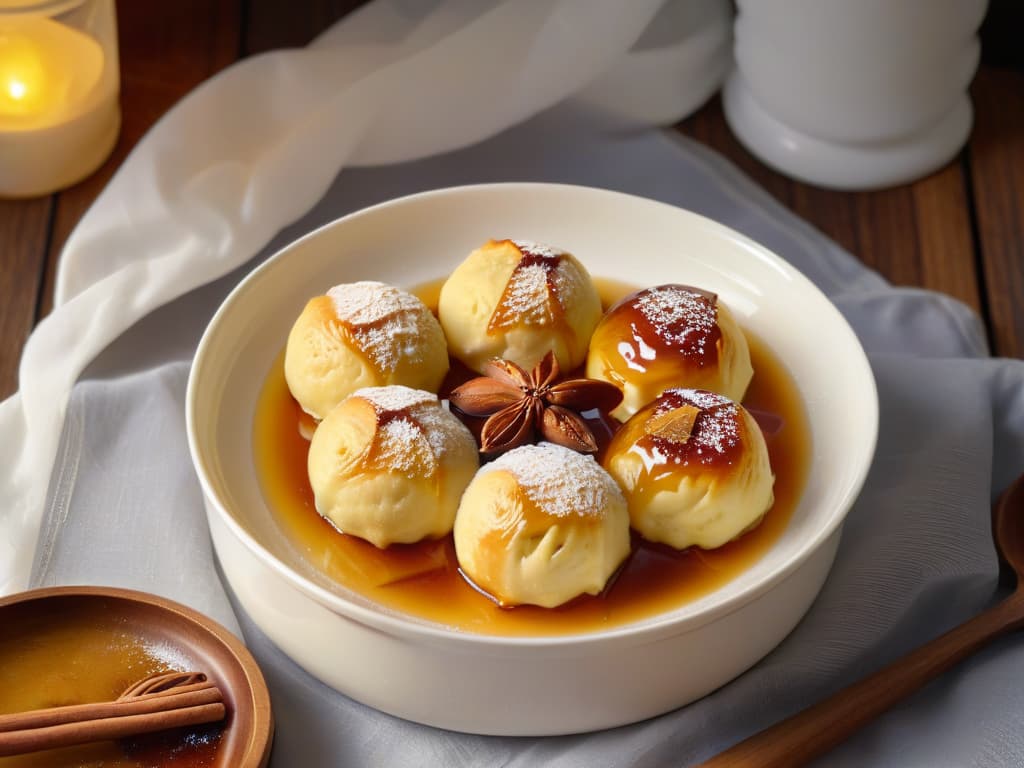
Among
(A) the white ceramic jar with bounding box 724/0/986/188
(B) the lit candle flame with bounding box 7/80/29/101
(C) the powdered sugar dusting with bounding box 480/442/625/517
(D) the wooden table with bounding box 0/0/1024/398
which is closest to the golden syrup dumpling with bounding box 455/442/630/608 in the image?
(C) the powdered sugar dusting with bounding box 480/442/625/517

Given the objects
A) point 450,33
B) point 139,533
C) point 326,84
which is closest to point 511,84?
point 450,33

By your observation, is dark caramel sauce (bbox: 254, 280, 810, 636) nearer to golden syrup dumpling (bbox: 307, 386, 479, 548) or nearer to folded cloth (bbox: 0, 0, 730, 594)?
golden syrup dumpling (bbox: 307, 386, 479, 548)

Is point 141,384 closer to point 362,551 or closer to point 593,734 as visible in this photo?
point 362,551

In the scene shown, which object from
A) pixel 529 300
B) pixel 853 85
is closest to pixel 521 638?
pixel 529 300

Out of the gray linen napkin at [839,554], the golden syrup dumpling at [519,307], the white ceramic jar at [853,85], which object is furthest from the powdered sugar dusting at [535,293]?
the white ceramic jar at [853,85]

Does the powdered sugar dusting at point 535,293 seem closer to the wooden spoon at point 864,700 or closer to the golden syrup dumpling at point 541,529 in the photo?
the golden syrup dumpling at point 541,529

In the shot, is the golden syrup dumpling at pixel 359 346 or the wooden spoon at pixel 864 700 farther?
the golden syrup dumpling at pixel 359 346

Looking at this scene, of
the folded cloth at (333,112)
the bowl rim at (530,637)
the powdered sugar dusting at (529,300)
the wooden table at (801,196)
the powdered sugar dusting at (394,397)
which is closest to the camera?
the bowl rim at (530,637)

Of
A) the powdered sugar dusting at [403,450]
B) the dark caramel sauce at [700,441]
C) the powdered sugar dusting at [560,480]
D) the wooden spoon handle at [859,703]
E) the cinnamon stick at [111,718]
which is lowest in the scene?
the cinnamon stick at [111,718]

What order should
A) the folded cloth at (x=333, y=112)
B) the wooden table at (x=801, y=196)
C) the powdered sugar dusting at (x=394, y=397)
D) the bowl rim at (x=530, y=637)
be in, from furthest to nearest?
the wooden table at (x=801, y=196), the folded cloth at (x=333, y=112), the powdered sugar dusting at (x=394, y=397), the bowl rim at (x=530, y=637)

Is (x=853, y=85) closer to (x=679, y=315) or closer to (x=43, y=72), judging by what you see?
(x=679, y=315)
